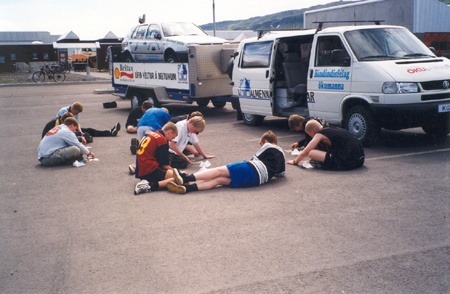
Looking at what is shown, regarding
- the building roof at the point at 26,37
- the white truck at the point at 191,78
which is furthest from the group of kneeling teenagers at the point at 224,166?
the building roof at the point at 26,37

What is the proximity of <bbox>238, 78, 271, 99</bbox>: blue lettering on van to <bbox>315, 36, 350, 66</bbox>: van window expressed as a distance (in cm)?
188

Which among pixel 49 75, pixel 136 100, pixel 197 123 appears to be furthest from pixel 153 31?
pixel 49 75

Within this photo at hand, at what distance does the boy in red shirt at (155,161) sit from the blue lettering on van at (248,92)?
5169 mm

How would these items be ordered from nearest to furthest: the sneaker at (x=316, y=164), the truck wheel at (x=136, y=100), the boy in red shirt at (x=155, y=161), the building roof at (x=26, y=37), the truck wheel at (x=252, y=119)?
1. the boy in red shirt at (x=155, y=161)
2. the sneaker at (x=316, y=164)
3. the truck wheel at (x=252, y=119)
4. the truck wheel at (x=136, y=100)
5. the building roof at (x=26, y=37)

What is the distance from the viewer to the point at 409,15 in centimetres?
3441

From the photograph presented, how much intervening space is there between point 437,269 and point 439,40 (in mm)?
35590

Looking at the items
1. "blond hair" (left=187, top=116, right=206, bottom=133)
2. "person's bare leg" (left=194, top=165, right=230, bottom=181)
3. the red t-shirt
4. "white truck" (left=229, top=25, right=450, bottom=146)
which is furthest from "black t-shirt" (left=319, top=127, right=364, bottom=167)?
the red t-shirt

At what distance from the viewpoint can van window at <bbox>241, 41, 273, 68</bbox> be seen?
497 inches

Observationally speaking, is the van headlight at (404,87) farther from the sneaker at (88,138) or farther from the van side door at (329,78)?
the sneaker at (88,138)

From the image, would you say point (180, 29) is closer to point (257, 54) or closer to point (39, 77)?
point (257, 54)

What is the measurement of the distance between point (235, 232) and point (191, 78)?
34.2ft

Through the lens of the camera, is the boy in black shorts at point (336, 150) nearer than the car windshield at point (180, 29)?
Yes

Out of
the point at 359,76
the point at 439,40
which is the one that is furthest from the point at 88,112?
the point at 439,40

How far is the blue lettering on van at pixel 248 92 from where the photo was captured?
12613 mm
